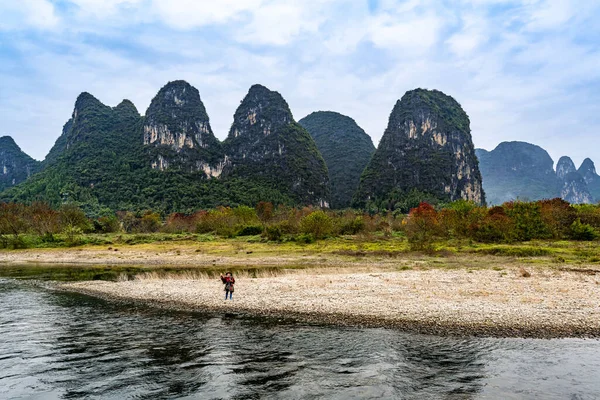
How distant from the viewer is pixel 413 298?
26.3 metres

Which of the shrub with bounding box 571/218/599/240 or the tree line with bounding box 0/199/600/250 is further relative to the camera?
the tree line with bounding box 0/199/600/250

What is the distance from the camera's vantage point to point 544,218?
A: 230 ft

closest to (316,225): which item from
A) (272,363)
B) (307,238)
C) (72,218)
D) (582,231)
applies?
(307,238)

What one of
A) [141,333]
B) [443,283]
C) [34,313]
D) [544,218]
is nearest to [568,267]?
[443,283]

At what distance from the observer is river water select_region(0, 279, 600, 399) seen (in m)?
13.1

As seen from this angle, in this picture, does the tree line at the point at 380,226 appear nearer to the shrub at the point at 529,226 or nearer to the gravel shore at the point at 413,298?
the shrub at the point at 529,226

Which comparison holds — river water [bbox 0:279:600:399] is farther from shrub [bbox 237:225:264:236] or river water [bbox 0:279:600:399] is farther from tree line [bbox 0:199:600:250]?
shrub [bbox 237:225:264:236]

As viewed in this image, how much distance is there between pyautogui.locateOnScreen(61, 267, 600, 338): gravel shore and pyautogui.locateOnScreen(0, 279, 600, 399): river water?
201 centimetres

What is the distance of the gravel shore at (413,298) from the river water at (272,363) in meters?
2.01

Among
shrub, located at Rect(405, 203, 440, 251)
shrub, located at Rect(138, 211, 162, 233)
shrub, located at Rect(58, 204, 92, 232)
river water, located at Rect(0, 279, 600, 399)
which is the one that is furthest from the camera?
shrub, located at Rect(138, 211, 162, 233)

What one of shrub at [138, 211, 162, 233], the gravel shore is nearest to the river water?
the gravel shore

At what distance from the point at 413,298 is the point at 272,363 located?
13940 mm

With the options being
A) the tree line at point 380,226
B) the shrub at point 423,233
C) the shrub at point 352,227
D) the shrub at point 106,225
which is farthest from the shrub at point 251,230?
the shrub at point 106,225

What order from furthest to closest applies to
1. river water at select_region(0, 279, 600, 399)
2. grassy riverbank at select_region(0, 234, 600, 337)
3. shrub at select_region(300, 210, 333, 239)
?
shrub at select_region(300, 210, 333, 239), grassy riverbank at select_region(0, 234, 600, 337), river water at select_region(0, 279, 600, 399)
